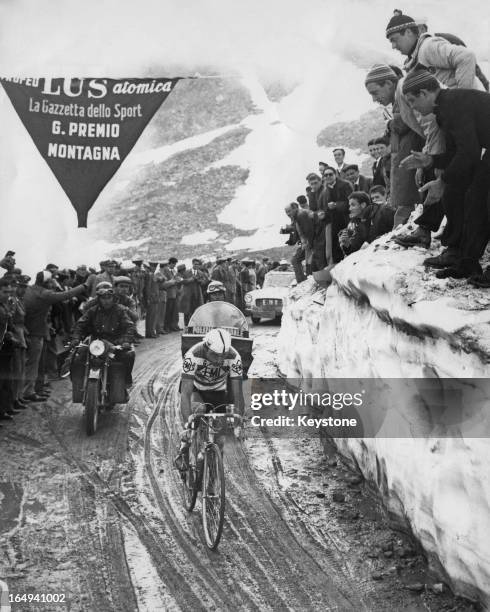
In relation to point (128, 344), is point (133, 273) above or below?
above

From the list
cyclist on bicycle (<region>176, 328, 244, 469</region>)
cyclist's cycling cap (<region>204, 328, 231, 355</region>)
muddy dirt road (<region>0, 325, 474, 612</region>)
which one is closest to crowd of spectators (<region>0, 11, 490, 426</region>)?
cyclist's cycling cap (<region>204, 328, 231, 355</region>)

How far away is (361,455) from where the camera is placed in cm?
629

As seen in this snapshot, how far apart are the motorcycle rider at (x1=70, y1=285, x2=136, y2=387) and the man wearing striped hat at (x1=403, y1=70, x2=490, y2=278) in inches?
202

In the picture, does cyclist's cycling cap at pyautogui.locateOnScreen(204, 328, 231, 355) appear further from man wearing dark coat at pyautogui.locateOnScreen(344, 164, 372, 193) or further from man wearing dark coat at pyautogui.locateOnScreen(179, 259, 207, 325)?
man wearing dark coat at pyautogui.locateOnScreen(179, 259, 207, 325)

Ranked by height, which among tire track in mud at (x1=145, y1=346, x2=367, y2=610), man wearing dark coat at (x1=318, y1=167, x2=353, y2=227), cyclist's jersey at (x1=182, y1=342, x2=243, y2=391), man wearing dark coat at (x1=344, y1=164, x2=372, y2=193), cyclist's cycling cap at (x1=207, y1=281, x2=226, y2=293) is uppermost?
man wearing dark coat at (x1=344, y1=164, x2=372, y2=193)

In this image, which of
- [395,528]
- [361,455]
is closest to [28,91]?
[361,455]

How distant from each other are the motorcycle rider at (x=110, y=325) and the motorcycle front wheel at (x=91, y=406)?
0.71m

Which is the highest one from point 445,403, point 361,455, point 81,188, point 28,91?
point 28,91

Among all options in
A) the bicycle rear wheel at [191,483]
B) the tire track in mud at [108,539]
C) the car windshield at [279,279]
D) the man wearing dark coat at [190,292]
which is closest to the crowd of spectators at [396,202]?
the tire track in mud at [108,539]

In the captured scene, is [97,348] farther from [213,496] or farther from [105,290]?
[213,496]

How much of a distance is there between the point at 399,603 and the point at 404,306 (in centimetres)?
203

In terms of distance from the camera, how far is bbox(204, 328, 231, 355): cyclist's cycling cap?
543cm

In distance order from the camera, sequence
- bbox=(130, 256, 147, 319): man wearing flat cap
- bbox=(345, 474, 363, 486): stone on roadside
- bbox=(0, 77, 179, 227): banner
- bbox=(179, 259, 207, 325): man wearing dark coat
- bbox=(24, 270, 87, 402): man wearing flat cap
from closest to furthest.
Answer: bbox=(345, 474, 363, 486): stone on roadside, bbox=(0, 77, 179, 227): banner, bbox=(24, 270, 87, 402): man wearing flat cap, bbox=(130, 256, 147, 319): man wearing flat cap, bbox=(179, 259, 207, 325): man wearing dark coat

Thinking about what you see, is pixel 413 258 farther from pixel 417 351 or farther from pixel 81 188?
pixel 81 188
